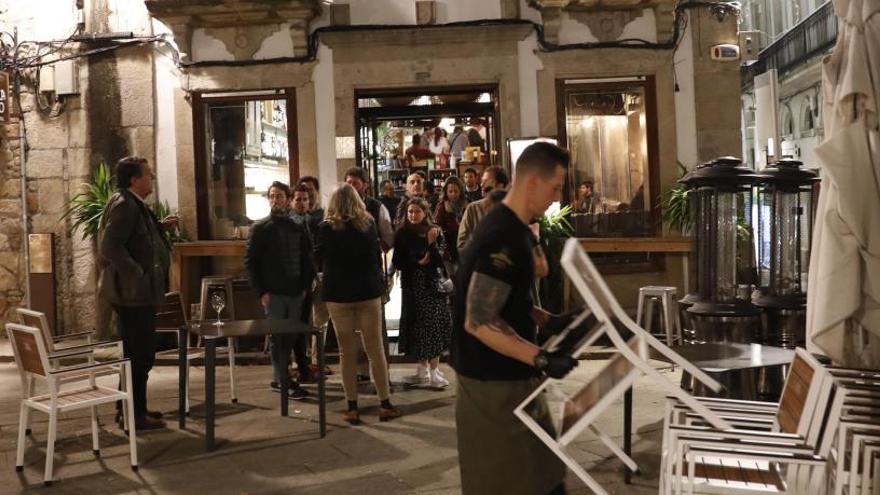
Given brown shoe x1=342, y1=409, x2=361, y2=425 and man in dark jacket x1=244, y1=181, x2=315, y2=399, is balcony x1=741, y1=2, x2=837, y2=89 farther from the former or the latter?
brown shoe x1=342, y1=409, x2=361, y2=425

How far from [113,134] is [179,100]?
0.85m

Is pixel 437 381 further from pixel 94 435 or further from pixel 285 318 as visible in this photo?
pixel 94 435

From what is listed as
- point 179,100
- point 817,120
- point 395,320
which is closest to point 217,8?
point 179,100

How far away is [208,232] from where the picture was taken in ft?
34.4

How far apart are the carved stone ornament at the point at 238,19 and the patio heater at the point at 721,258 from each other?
519 cm

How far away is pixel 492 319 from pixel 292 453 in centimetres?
312

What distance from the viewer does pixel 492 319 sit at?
9.86 feet

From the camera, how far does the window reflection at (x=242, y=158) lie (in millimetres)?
10477

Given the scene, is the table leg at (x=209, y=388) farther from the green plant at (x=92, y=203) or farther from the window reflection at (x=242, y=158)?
the window reflection at (x=242, y=158)

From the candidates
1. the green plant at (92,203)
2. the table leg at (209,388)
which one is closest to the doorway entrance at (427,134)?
the green plant at (92,203)

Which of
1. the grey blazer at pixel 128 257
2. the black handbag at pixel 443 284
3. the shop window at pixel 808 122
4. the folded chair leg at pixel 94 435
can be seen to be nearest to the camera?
the folded chair leg at pixel 94 435

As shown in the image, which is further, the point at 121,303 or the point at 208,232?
the point at 208,232

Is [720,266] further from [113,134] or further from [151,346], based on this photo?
[113,134]

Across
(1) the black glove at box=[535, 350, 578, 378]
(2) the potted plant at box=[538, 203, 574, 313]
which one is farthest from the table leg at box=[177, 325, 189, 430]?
(1) the black glove at box=[535, 350, 578, 378]
